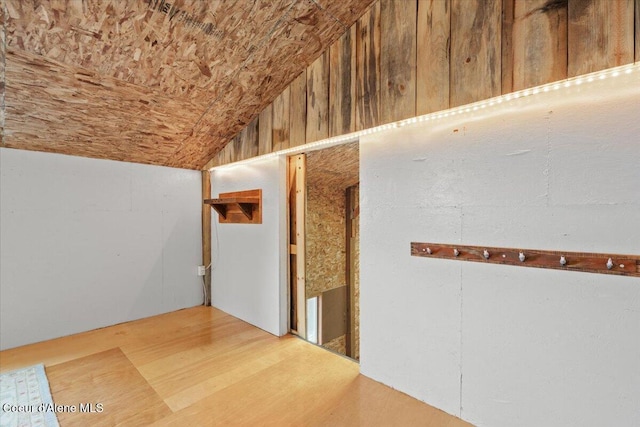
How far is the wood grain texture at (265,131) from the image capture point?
8.32 feet

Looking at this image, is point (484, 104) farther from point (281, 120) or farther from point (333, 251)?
point (333, 251)

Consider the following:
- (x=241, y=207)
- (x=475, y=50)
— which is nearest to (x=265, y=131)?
(x=241, y=207)

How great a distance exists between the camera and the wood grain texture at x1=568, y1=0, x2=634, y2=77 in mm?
1067

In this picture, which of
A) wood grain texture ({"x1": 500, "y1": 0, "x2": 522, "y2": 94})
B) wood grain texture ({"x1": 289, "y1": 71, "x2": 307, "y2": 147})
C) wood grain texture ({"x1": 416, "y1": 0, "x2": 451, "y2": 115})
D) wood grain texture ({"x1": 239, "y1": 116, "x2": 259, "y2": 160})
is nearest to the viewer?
wood grain texture ({"x1": 500, "y1": 0, "x2": 522, "y2": 94})

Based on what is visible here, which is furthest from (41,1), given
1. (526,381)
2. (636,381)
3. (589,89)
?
(636,381)

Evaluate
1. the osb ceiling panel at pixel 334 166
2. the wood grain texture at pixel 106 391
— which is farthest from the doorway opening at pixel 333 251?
the wood grain texture at pixel 106 391

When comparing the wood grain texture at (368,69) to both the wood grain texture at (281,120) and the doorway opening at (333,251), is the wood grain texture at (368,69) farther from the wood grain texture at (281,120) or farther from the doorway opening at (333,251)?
the doorway opening at (333,251)

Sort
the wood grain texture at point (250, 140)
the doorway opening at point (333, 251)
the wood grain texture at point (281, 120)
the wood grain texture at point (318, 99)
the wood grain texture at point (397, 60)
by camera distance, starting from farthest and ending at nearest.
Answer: the doorway opening at point (333, 251), the wood grain texture at point (250, 140), the wood grain texture at point (281, 120), the wood grain texture at point (318, 99), the wood grain texture at point (397, 60)

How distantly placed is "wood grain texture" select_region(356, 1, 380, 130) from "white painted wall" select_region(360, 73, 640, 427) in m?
0.16

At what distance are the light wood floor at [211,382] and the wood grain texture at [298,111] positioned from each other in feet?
5.66

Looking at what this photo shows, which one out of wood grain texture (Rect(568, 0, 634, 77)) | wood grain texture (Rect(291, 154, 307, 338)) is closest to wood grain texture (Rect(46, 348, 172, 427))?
wood grain texture (Rect(291, 154, 307, 338))

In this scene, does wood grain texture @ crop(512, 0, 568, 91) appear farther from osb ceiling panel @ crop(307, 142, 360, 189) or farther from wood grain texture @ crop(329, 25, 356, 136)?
osb ceiling panel @ crop(307, 142, 360, 189)

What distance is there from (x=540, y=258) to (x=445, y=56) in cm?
112

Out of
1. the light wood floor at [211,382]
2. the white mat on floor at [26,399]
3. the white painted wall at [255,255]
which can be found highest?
the white painted wall at [255,255]
